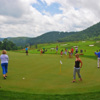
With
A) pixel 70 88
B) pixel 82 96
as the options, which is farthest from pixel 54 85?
pixel 82 96

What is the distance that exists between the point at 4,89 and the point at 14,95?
1.04 meters

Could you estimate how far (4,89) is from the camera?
280 inches

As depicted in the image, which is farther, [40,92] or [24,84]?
[24,84]

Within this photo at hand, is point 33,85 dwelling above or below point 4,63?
below

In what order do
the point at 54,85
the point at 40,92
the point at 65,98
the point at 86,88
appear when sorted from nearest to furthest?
the point at 65,98 → the point at 40,92 → the point at 86,88 → the point at 54,85

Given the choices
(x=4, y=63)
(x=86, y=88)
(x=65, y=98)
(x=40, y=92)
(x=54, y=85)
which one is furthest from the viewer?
(x=4, y=63)

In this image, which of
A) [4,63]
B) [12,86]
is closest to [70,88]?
[12,86]

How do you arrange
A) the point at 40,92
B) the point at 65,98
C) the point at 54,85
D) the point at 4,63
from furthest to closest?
the point at 4,63 → the point at 54,85 → the point at 40,92 → the point at 65,98

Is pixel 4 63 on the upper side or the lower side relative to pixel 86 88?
upper

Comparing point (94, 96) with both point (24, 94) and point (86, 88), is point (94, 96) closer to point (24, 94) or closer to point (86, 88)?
point (86, 88)

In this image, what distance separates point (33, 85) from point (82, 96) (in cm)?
317

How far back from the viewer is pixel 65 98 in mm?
6230

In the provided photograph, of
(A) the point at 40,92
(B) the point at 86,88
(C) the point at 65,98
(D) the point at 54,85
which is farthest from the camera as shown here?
(D) the point at 54,85

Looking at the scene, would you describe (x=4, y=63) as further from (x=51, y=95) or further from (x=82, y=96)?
(x=82, y=96)
